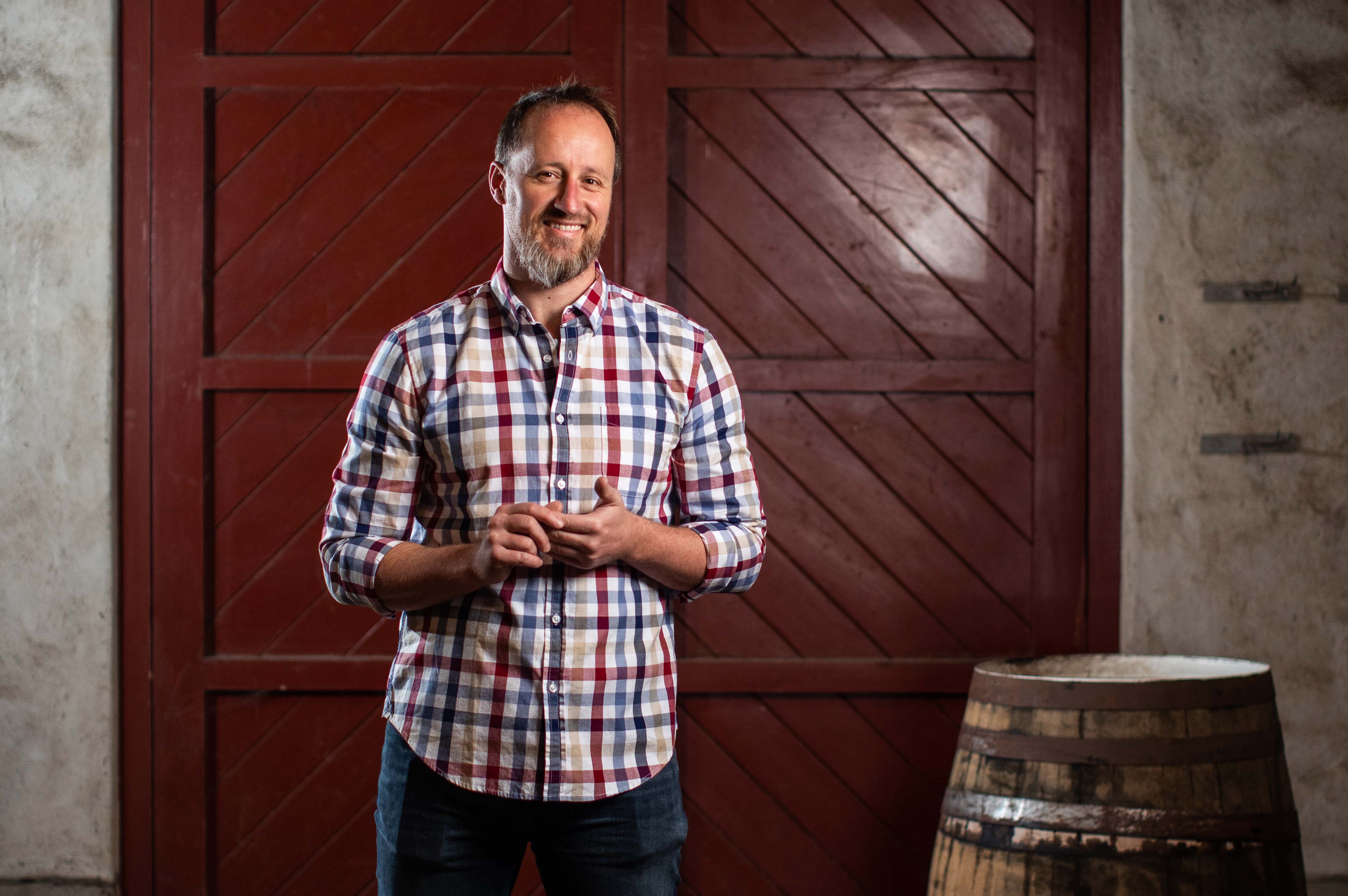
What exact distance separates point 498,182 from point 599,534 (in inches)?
27.3

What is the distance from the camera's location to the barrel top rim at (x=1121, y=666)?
217 cm

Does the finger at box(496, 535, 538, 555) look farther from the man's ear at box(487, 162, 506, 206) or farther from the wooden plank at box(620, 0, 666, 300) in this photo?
the wooden plank at box(620, 0, 666, 300)

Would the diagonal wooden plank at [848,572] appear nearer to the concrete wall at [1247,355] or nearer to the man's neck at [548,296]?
the concrete wall at [1247,355]

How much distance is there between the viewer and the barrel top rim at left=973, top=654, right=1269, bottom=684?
7.12 ft

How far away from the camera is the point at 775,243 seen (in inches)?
104

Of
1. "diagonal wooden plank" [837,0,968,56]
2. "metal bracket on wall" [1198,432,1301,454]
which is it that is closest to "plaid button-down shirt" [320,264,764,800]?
"diagonal wooden plank" [837,0,968,56]

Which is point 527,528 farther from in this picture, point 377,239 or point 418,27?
point 418,27

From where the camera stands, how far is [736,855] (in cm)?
262

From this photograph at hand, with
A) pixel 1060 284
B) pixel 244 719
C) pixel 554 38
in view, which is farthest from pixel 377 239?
pixel 1060 284

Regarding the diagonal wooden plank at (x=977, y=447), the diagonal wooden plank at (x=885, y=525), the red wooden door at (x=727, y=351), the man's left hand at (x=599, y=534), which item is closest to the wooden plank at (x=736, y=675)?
the red wooden door at (x=727, y=351)

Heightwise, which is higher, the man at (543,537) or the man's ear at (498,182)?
the man's ear at (498,182)

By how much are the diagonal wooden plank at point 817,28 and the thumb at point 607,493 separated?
5.68 ft

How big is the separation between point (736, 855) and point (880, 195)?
181 cm

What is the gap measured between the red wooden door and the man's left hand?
1247mm
